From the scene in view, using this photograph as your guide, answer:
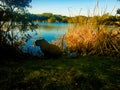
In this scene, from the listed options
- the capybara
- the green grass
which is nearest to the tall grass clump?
the capybara

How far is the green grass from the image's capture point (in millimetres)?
4250

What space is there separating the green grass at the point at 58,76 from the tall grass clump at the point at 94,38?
6.66ft

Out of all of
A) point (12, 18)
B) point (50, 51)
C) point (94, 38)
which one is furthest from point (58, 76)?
point (94, 38)

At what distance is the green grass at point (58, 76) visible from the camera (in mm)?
4250

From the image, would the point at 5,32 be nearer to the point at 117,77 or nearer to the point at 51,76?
the point at 51,76

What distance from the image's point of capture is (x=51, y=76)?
474 centimetres

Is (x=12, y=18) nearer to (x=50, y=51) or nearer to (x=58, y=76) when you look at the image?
(x=50, y=51)

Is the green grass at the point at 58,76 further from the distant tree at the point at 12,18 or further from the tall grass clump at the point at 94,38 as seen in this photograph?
the tall grass clump at the point at 94,38

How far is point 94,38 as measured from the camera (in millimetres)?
8359

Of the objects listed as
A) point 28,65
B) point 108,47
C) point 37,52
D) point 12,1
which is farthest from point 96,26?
point 28,65

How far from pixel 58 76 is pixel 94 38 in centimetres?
392

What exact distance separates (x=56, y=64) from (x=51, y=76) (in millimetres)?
1104

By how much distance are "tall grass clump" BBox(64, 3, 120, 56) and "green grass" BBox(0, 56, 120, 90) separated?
203 centimetres

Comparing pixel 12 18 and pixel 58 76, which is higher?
pixel 12 18
